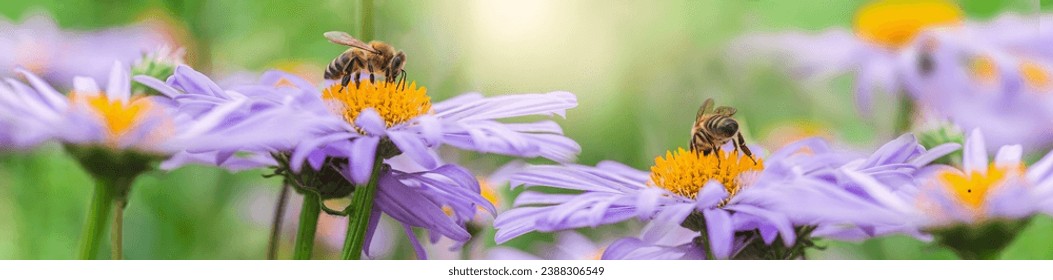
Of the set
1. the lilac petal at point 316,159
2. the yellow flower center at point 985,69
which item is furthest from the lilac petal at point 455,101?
the yellow flower center at point 985,69

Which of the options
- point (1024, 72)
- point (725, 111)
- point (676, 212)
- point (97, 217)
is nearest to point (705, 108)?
point (725, 111)

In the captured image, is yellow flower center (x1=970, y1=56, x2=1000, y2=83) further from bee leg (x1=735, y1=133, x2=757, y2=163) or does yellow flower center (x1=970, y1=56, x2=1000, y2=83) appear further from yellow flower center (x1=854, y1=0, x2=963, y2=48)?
bee leg (x1=735, y1=133, x2=757, y2=163)

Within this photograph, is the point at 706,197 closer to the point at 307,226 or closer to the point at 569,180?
the point at 569,180

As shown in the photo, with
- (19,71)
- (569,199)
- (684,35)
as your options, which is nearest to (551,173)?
(569,199)

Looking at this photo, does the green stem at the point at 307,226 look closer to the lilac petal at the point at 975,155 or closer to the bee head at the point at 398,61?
the bee head at the point at 398,61

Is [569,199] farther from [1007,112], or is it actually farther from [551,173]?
[1007,112]
